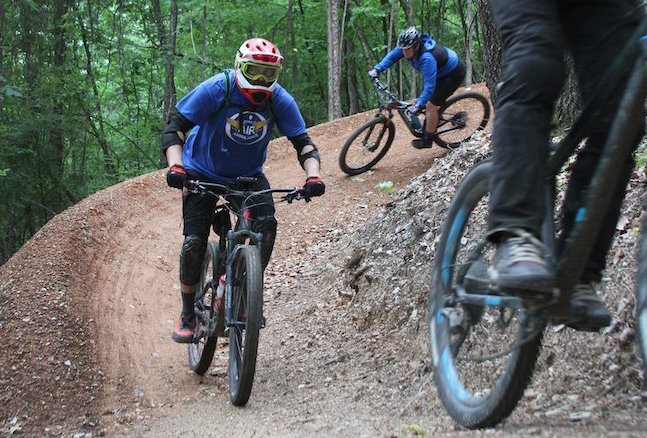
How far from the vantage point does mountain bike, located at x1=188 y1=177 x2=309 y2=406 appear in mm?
4793

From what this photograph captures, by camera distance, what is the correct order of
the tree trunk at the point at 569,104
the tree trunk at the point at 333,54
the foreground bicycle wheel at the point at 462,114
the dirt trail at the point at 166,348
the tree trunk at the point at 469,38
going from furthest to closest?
the tree trunk at the point at 333,54, the tree trunk at the point at 469,38, the foreground bicycle wheel at the point at 462,114, the tree trunk at the point at 569,104, the dirt trail at the point at 166,348

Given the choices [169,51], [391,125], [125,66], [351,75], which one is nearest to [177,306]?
[391,125]

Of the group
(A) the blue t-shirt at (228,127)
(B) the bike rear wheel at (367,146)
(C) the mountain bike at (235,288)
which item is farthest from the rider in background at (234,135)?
(B) the bike rear wheel at (367,146)

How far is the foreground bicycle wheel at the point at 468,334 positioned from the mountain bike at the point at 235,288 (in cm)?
178

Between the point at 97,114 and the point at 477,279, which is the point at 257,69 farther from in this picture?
the point at 97,114

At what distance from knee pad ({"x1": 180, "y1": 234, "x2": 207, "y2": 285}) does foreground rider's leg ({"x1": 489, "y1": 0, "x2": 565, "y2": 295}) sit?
12.1ft

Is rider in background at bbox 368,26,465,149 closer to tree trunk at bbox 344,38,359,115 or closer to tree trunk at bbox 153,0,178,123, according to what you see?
tree trunk at bbox 153,0,178,123

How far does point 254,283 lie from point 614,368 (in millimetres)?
2426

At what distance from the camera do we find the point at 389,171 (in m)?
12.4

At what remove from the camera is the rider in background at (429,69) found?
10.9 m

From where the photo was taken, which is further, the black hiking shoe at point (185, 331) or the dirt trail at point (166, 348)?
the black hiking shoe at point (185, 331)

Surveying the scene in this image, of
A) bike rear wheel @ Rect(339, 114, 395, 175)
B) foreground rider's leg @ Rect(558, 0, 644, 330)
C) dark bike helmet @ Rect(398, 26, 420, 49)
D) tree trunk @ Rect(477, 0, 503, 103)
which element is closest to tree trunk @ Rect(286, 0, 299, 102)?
bike rear wheel @ Rect(339, 114, 395, 175)

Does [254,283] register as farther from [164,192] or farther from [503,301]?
[164,192]

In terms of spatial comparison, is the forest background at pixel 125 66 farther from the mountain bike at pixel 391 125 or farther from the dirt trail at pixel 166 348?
the mountain bike at pixel 391 125
